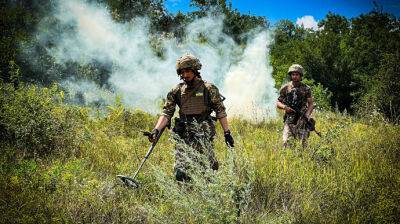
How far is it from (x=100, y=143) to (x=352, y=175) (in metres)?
4.38

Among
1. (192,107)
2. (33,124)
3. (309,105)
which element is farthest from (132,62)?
(192,107)

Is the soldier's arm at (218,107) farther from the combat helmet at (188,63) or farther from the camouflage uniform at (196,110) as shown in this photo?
the combat helmet at (188,63)

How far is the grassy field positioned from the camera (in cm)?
370

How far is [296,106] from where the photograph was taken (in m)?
7.01

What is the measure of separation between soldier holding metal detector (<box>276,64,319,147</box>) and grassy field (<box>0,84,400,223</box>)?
580mm

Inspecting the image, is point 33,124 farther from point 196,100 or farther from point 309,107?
point 309,107

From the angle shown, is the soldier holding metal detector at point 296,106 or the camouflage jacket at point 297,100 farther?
the camouflage jacket at point 297,100

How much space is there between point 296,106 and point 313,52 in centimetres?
1524

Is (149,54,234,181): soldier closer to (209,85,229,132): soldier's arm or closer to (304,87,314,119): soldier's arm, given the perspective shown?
(209,85,229,132): soldier's arm

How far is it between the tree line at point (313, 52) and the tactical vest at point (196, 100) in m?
3.55

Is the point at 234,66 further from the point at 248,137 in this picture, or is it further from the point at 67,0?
the point at 248,137

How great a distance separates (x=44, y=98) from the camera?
22.1ft

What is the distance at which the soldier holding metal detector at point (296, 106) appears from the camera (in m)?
6.84

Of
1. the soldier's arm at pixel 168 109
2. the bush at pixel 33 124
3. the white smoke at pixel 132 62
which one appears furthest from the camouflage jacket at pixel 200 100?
the white smoke at pixel 132 62
